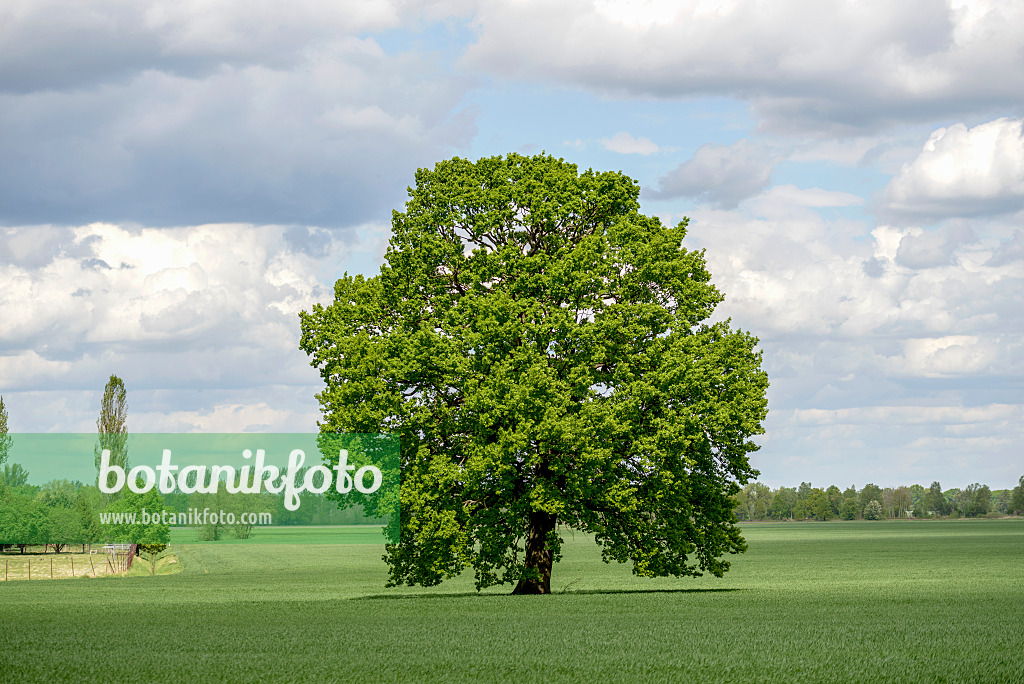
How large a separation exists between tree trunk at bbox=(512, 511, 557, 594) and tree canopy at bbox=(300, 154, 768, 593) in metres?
0.08

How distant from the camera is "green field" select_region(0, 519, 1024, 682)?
71.7 ft

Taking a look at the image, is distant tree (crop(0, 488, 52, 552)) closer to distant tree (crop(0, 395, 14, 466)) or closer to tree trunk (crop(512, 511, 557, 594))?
distant tree (crop(0, 395, 14, 466))

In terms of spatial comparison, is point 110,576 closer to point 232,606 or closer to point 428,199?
point 232,606

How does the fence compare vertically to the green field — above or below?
below

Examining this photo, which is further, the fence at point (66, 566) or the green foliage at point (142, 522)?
the green foliage at point (142, 522)

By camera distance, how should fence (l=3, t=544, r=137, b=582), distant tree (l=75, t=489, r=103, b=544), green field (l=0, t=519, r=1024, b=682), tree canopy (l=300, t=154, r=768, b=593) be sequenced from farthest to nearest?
distant tree (l=75, t=489, r=103, b=544) < fence (l=3, t=544, r=137, b=582) < tree canopy (l=300, t=154, r=768, b=593) < green field (l=0, t=519, r=1024, b=682)

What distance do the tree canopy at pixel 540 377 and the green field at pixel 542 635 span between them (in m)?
2.61

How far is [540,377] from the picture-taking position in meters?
36.3

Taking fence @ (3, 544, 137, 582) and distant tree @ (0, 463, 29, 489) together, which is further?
distant tree @ (0, 463, 29, 489)

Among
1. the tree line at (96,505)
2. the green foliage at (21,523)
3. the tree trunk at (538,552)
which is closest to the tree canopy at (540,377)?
the tree trunk at (538,552)

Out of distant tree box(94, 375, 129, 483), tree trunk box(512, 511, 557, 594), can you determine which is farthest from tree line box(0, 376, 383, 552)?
tree trunk box(512, 511, 557, 594)

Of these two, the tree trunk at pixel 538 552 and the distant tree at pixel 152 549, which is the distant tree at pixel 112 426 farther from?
the tree trunk at pixel 538 552

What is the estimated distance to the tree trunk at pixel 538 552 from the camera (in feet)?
130

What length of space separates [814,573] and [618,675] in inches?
2026
